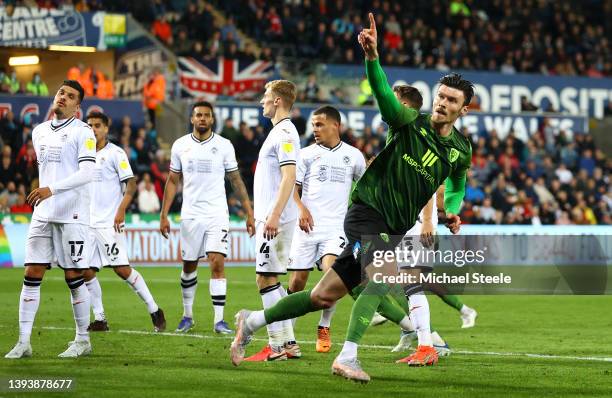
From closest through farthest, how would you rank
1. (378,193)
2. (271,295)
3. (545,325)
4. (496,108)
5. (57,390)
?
(57,390), (378,193), (271,295), (545,325), (496,108)

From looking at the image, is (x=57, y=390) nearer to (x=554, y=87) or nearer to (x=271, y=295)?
(x=271, y=295)

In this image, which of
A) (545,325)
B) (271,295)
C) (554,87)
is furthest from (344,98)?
(271,295)

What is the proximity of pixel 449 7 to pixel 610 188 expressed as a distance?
951cm

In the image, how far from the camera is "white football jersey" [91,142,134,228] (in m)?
13.3

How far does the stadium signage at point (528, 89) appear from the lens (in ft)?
107

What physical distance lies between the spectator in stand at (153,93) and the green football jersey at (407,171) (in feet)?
66.2

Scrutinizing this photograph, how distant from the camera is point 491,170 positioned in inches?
1194

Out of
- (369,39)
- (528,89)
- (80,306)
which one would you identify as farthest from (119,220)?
(528,89)

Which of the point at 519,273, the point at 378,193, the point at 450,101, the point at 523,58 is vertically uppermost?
the point at 523,58

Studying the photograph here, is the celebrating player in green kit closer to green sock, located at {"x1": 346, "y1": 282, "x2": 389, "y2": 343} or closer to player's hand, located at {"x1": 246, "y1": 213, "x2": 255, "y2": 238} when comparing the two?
green sock, located at {"x1": 346, "y1": 282, "x2": 389, "y2": 343}

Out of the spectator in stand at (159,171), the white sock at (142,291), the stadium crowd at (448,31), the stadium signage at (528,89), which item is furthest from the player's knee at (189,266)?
the stadium signage at (528,89)

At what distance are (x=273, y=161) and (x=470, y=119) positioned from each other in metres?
22.0

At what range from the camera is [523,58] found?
37500mm

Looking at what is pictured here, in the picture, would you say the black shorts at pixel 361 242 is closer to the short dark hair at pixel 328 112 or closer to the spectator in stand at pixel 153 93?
the short dark hair at pixel 328 112
